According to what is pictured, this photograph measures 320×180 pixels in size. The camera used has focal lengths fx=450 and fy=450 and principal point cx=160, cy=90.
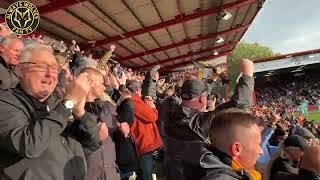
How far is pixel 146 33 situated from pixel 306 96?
35.2 metres

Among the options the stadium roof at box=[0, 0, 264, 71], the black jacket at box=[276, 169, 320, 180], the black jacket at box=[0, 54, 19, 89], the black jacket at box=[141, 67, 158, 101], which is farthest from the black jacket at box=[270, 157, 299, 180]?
the stadium roof at box=[0, 0, 264, 71]

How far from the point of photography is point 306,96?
51156mm

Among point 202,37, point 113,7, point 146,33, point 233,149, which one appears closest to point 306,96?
point 202,37

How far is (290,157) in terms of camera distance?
5508mm

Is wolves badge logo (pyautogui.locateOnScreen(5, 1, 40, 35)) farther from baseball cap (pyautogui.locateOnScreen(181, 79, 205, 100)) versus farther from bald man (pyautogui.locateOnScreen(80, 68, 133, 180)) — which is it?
baseball cap (pyautogui.locateOnScreen(181, 79, 205, 100))

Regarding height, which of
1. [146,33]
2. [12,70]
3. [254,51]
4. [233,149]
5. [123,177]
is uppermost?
[254,51]

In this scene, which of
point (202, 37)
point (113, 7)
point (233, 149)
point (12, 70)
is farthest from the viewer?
point (202, 37)

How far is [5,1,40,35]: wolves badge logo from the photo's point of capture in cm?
754

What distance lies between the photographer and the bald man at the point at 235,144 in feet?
8.46

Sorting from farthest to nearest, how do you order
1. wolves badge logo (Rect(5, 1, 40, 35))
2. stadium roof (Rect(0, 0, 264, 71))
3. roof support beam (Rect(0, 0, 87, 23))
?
stadium roof (Rect(0, 0, 264, 71))
roof support beam (Rect(0, 0, 87, 23))
wolves badge logo (Rect(5, 1, 40, 35))

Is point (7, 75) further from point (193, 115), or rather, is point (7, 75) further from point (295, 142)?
point (295, 142)

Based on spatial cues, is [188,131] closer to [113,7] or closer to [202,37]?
[113,7]

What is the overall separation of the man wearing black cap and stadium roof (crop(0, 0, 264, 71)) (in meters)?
8.27

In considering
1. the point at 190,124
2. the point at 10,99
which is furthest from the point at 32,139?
the point at 190,124
